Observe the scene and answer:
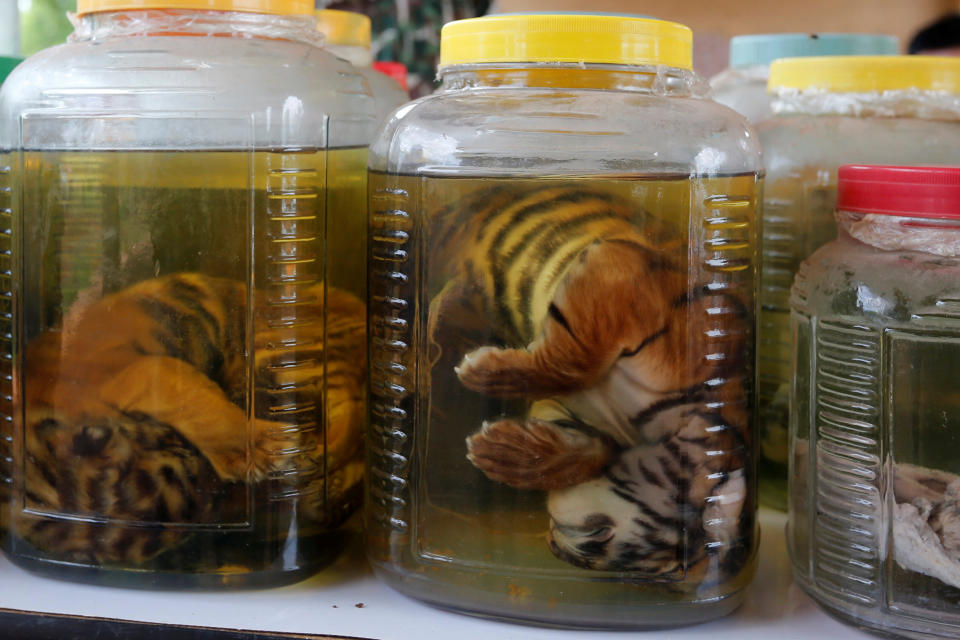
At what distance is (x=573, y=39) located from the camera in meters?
0.62

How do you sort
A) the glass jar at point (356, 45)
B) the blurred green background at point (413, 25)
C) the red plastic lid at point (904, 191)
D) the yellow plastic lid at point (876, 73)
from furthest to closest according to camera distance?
the blurred green background at point (413, 25)
the glass jar at point (356, 45)
the yellow plastic lid at point (876, 73)
the red plastic lid at point (904, 191)

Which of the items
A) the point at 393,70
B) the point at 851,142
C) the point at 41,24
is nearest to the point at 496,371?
the point at 851,142

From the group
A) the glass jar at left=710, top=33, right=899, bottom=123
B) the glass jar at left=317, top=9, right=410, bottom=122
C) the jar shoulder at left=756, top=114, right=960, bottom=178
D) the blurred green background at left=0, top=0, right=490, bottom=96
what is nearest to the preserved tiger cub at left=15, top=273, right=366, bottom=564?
the glass jar at left=317, top=9, right=410, bottom=122

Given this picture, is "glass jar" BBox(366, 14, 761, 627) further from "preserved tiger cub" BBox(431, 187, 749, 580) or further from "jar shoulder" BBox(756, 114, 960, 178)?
"jar shoulder" BBox(756, 114, 960, 178)

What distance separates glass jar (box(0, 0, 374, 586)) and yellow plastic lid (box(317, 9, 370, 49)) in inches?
8.5

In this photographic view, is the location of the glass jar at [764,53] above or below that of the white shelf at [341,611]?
above

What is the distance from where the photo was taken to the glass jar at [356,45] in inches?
35.3

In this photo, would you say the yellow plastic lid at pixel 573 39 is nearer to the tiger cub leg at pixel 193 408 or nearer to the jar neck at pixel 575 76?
the jar neck at pixel 575 76

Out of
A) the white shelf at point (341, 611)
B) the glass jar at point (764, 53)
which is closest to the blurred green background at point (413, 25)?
the glass jar at point (764, 53)

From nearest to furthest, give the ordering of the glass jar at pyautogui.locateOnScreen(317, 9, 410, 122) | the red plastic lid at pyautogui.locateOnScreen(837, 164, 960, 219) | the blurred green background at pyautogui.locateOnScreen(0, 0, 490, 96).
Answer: the red plastic lid at pyautogui.locateOnScreen(837, 164, 960, 219)
the glass jar at pyautogui.locateOnScreen(317, 9, 410, 122)
the blurred green background at pyautogui.locateOnScreen(0, 0, 490, 96)

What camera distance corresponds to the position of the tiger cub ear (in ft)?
1.97

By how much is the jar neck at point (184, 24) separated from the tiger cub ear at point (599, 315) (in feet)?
0.87

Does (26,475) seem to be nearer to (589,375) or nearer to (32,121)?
(32,121)

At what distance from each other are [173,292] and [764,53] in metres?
0.62
